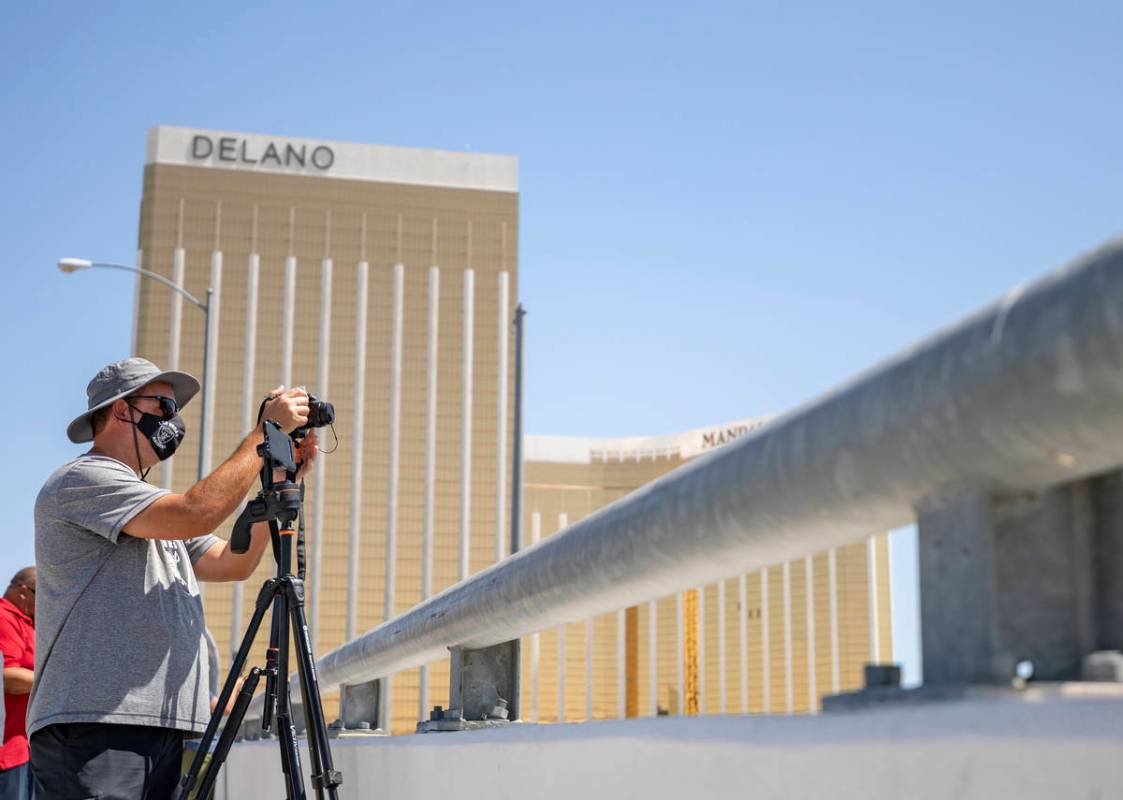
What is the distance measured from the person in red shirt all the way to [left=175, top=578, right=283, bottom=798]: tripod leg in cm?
281

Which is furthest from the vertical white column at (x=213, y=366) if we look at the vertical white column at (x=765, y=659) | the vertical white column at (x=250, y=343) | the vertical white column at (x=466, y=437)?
the vertical white column at (x=765, y=659)

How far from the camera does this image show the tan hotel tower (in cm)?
6875

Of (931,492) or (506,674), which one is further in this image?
(506,674)

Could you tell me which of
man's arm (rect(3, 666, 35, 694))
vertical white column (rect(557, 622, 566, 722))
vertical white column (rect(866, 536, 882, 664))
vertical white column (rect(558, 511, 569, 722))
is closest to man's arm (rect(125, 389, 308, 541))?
man's arm (rect(3, 666, 35, 694))

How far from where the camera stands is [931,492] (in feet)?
3.73

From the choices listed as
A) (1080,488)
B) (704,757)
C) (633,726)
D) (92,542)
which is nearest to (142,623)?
(92,542)

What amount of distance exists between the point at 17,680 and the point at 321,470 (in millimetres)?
64193

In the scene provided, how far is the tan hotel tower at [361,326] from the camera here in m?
68.8

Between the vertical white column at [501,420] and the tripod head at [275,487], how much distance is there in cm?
6553

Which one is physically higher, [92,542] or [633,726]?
[92,542]

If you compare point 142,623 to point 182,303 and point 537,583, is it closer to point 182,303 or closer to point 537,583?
point 537,583

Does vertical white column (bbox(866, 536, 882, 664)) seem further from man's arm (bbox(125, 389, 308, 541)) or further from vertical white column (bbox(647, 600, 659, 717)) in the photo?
man's arm (bbox(125, 389, 308, 541))

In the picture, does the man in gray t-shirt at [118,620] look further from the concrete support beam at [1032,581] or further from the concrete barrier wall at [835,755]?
the concrete support beam at [1032,581]

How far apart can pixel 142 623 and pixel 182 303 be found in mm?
68845
